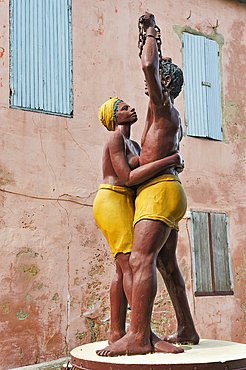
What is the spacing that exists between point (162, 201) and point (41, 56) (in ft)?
14.0

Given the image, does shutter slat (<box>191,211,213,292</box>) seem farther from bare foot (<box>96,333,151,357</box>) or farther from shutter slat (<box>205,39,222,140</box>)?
bare foot (<box>96,333,151,357</box>)

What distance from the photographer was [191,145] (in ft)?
26.7

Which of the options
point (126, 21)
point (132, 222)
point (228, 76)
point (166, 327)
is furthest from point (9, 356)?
point (228, 76)

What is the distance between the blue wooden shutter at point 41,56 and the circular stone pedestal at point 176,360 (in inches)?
168

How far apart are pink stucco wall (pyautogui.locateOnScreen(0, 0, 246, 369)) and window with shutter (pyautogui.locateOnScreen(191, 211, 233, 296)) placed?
14 cm

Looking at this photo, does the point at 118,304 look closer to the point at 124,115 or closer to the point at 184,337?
the point at 184,337

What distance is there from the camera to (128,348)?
326 centimetres

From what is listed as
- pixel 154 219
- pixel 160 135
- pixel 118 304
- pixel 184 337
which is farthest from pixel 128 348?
pixel 160 135

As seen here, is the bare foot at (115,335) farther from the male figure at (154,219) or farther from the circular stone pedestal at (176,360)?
the male figure at (154,219)

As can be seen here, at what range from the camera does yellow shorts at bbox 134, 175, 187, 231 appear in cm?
352

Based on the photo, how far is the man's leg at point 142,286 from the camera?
328 cm

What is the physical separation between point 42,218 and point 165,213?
3409mm

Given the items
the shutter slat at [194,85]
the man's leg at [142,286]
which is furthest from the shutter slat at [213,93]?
the man's leg at [142,286]

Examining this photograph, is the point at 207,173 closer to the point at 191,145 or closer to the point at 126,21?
the point at 191,145
